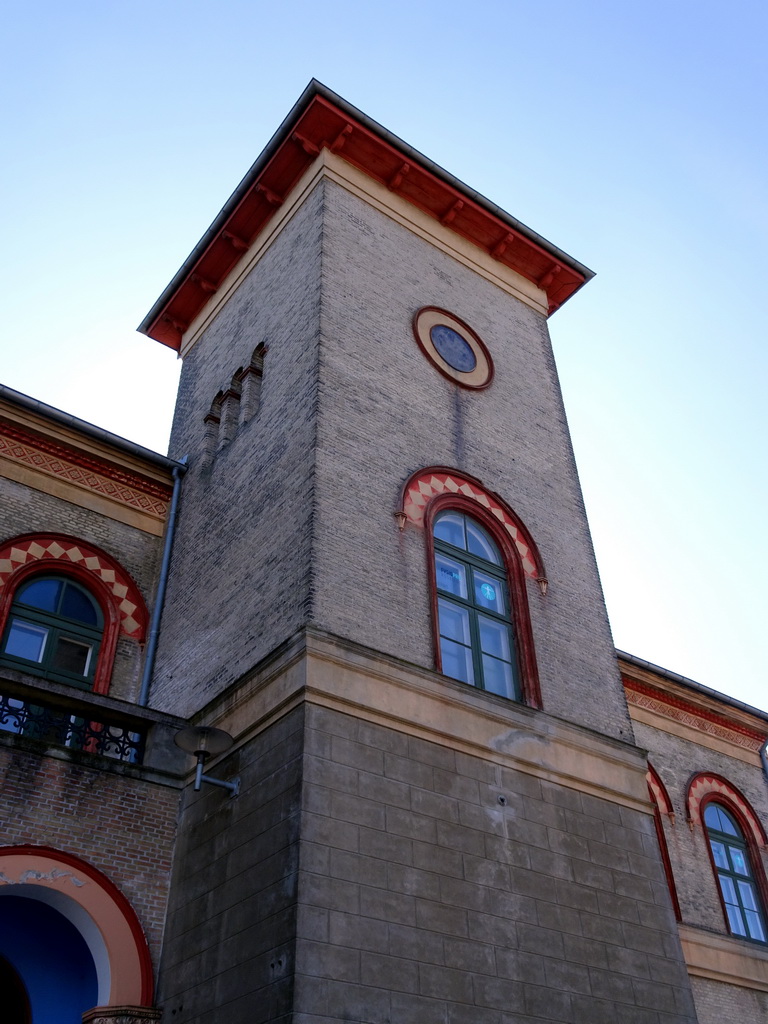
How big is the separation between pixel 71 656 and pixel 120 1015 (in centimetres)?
429

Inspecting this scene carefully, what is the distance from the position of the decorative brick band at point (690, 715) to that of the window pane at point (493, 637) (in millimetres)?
5886

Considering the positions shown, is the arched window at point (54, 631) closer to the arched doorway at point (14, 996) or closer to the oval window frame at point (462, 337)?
the arched doorway at point (14, 996)

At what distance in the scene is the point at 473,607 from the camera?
12289mm

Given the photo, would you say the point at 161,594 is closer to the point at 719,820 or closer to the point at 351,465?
the point at 351,465

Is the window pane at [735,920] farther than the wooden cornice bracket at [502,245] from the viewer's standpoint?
No

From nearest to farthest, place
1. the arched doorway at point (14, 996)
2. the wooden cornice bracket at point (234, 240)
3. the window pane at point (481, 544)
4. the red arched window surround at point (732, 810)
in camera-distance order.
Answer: the arched doorway at point (14, 996)
the window pane at point (481, 544)
the red arched window surround at point (732, 810)
the wooden cornice bracket at point (234, 240)

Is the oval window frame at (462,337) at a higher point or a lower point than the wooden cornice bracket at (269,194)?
lower

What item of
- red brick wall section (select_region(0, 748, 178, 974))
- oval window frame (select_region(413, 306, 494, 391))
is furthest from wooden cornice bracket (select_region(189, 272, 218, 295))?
red brick wall section (select_region(0, 748, 178, 974))

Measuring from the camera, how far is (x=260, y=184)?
1619 centimetres

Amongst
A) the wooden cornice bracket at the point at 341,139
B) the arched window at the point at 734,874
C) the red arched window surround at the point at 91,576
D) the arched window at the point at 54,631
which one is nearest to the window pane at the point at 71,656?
the arched window at the point at 54,631

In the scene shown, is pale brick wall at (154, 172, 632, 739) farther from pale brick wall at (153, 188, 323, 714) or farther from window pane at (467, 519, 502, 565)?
window pane at (467, 519, 502, 565)

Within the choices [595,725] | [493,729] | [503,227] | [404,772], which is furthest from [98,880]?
[503,227]

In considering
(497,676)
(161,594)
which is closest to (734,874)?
(497,676)

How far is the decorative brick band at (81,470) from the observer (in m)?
13.3
